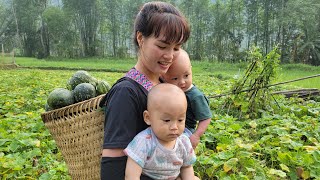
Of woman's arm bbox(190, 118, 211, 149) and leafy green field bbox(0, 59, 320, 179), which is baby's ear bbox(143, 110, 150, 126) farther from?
leafy green field bbox(0, 59, 320, 179)

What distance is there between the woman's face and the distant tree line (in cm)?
3278

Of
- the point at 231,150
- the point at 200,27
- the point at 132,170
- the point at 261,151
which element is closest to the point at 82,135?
the point at 132,170

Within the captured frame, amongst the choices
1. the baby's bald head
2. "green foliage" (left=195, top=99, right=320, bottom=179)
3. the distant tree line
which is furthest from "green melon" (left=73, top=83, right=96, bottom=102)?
the distant tree line

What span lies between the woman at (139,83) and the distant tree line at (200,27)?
32.8 meters

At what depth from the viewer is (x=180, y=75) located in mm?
2238

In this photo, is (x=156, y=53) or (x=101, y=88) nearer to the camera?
(x=156, y=53)

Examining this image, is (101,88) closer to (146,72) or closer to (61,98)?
(61,98)

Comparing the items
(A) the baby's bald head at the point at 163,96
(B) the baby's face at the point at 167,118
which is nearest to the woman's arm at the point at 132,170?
(B) the baby's face at the point at 167,118

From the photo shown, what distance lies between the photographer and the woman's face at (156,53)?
73.0 inches

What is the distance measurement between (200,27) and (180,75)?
42.2 metres

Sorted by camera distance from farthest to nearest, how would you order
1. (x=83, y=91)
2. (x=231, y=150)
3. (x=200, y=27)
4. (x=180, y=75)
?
(x=200, y=27)
(x=231, y=150)
(x=83, y=91)
(x=180, y=75)

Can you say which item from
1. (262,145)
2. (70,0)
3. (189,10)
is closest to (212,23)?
(189,10)

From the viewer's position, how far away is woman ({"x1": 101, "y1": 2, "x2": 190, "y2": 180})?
175 centimetres

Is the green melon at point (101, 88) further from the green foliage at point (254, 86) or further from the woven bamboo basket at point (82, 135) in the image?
the green foliage at point (254, 86)
